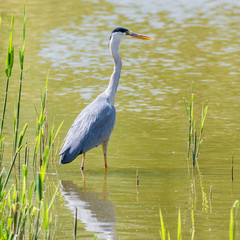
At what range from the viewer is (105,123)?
8297 millimetres

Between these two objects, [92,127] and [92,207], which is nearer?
[92,207]

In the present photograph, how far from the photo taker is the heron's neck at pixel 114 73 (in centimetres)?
868

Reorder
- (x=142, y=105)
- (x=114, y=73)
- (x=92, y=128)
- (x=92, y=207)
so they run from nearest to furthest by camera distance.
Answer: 1. (x=92, y=207)
2. (x=92, y=128)
3. (x=114, y=73)
4. (x=142, y=105)

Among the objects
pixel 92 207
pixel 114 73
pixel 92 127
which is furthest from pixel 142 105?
pixel 92 207

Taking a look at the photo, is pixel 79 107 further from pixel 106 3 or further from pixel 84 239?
pixel 106 3

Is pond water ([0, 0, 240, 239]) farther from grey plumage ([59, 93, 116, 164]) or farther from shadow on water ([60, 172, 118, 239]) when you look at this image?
grey plumage ([59, 93, 116, 164])

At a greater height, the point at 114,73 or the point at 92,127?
the point at 114,73

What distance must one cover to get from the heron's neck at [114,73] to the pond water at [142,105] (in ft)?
2.60

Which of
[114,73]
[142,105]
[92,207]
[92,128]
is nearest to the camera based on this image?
[92,207]

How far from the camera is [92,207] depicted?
6582mm

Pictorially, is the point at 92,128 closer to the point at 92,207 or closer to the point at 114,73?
the point at 114,73

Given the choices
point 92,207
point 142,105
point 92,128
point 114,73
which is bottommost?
point 142,105

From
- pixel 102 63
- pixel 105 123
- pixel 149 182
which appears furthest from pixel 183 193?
pixel 102 63

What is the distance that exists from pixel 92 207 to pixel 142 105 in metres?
4.82
